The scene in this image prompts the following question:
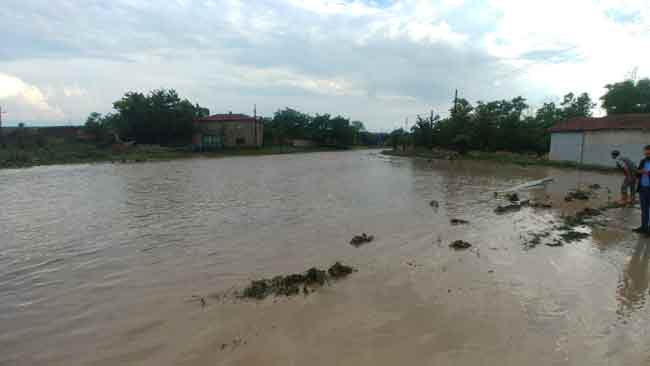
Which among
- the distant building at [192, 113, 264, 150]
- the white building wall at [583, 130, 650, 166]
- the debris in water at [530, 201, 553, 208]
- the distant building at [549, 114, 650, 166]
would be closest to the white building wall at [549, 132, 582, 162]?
the distant building at [549, 114, 650, 166]

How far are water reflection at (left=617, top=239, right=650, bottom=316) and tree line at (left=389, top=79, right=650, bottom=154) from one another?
31457 millimetres

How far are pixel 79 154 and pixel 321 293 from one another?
38935 mm

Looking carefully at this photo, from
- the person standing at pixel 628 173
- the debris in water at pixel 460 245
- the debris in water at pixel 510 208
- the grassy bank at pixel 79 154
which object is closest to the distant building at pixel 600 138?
the person standing at pixel 628 173

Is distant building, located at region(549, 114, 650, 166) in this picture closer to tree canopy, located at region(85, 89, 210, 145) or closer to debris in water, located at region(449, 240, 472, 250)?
debris in water, located at region(449, 240, 472, 250)

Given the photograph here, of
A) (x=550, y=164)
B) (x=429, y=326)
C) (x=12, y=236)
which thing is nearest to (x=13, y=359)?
(x=429, y=326)

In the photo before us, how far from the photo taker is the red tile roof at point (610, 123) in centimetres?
2355

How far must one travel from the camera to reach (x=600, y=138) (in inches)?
1005

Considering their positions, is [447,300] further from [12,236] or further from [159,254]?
[12,236]

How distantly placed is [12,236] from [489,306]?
979 centimetres

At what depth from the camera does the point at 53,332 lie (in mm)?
3824

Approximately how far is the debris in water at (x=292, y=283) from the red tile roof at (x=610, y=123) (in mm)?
27591

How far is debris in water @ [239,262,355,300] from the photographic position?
463cm

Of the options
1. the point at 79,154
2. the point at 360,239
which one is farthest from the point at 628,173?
the point at 79,154

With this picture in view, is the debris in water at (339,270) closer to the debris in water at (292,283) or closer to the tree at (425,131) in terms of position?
the debris in water at (292,283)
